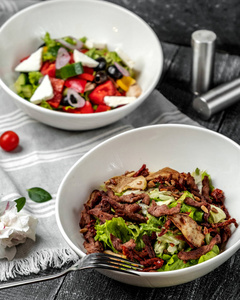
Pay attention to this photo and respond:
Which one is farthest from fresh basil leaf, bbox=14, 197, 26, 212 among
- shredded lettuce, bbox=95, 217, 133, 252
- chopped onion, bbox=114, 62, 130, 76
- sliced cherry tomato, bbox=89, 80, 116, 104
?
chopped onion, bbox=114, 62, 130, 76

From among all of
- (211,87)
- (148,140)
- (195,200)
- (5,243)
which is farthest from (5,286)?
(211,87)

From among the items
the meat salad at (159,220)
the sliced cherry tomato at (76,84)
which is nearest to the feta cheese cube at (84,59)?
the sliced cherry tomato at (76,84)

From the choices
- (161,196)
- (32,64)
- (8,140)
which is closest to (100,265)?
(161,196)

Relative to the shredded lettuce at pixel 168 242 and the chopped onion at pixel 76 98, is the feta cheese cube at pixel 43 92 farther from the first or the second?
the shredded lettuce at pixel 168 242

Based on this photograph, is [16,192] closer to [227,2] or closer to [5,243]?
[5,243]

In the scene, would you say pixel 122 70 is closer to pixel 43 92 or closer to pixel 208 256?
pixel 43 92
